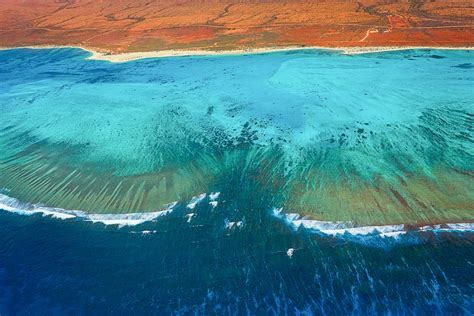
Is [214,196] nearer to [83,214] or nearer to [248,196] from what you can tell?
[248,196]

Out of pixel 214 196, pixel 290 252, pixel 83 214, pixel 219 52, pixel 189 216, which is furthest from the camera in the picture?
pixel 219 52

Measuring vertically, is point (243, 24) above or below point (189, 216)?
above

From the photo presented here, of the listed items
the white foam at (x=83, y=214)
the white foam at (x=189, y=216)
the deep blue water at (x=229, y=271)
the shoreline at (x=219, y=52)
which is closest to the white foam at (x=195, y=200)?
the white foam at (x=189, y=216)

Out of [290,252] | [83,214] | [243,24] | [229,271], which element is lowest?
[229,271]

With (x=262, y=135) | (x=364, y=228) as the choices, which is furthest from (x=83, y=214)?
(x=364, y=228)

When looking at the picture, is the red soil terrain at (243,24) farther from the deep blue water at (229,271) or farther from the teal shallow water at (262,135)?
the deep blue water at (229,271)
